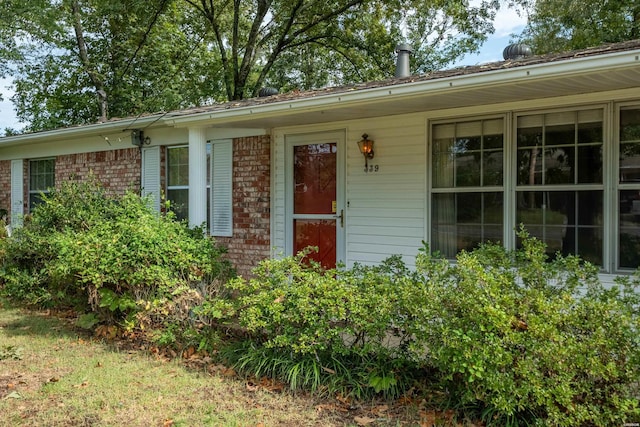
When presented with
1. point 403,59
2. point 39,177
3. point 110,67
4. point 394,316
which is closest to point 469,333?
point 394,316

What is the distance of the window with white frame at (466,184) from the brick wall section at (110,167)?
5.39 meters

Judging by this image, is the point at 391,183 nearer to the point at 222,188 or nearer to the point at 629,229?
the point at 629,229

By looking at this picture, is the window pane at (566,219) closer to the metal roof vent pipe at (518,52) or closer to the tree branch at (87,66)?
the metal roof vent pipe at (518,52)

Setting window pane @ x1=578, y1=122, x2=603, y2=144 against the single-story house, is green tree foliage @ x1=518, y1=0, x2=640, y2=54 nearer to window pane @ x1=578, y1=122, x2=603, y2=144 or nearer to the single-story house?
the single-story house

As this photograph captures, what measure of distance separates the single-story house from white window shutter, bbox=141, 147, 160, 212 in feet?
0.14

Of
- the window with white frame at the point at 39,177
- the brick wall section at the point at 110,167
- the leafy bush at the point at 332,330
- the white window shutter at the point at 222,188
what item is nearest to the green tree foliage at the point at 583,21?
the white window shutter at the point at 222,188

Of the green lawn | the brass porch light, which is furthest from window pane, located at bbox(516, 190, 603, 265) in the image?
the green lawn

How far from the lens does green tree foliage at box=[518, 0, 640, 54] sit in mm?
13906

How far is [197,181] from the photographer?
6020 millimetres

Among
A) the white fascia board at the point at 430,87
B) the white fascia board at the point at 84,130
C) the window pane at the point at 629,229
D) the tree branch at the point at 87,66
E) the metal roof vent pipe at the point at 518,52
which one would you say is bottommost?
the window pane at the point at 629,229

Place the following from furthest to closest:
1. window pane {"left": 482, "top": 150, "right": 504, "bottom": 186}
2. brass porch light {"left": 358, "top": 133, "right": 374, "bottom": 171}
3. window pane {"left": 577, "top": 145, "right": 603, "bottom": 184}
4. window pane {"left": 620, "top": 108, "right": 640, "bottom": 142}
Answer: brass porch light {"left": 358, "top": 133, "right": 374, "bottom": 171} → window pane {"left": 482, "top": 150, "right": 504, "bottom": 186} → window pane {"left": 577, "top": 145, "right": 603, "bottom": 184} → window pane {"left": 620, "top": 108, "right": 640, "bottom": 142}

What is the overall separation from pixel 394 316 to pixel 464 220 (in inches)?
83.9

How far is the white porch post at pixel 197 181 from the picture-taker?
6.00 m

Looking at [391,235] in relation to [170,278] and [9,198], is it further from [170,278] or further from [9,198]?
[9,198]
